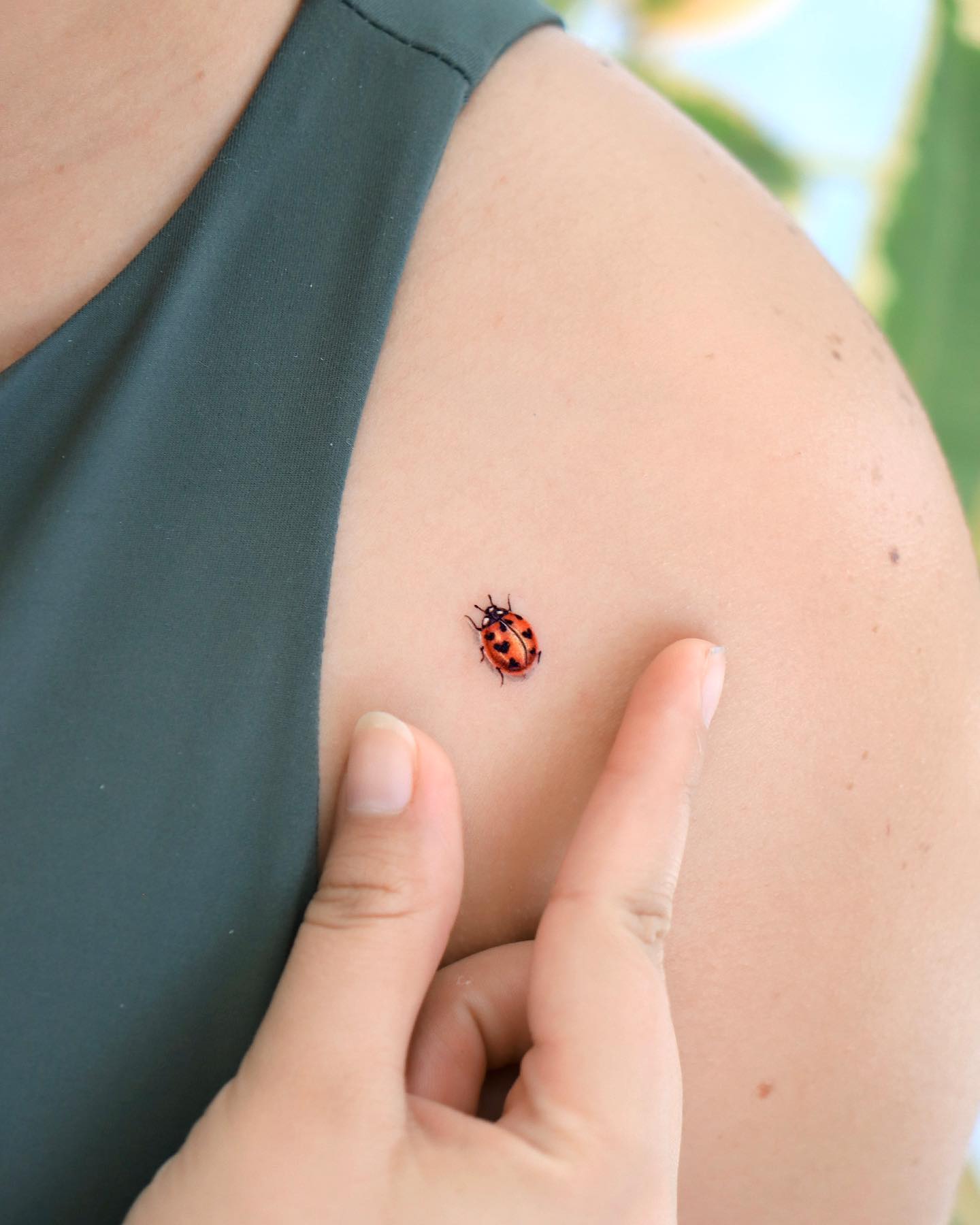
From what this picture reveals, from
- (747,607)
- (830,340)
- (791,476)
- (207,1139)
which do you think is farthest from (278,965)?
(830,340)

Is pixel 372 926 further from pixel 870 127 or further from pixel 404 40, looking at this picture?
pixel 870 127

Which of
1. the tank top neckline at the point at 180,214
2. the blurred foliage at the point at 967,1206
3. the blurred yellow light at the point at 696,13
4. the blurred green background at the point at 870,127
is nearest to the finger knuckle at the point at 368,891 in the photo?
the tank top neckline at the point at 180,214

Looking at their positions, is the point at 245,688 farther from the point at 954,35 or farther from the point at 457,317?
the point at 954,35

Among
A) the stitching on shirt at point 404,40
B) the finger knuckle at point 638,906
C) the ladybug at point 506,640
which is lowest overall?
the finger knuckle at point 638,906

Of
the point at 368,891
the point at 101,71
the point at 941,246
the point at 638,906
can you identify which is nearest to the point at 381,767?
the point at 368,891

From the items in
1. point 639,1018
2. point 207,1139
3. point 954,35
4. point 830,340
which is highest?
point 954,35

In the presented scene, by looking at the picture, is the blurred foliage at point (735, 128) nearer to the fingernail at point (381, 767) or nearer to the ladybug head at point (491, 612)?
the ladybug head at point (491, 612)
